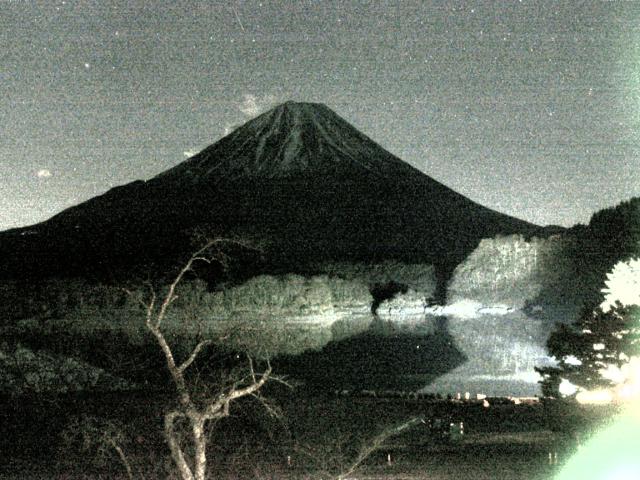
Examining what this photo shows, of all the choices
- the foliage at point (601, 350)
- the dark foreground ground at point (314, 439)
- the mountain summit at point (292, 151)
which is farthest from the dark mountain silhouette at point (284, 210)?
the foliage at point (601, 350)

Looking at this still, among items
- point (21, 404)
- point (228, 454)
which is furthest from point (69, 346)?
point (228, 454)

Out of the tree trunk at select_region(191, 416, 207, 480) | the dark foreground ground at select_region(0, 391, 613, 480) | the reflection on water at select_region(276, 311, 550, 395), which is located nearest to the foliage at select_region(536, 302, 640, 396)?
the dark foreground ground at select_region(0, 391, 613, 480)

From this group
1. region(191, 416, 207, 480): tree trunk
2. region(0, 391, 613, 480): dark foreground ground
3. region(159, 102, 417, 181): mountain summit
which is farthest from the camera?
region(159, 102, 417, 181): mountain summit

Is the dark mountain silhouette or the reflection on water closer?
the reflection on water

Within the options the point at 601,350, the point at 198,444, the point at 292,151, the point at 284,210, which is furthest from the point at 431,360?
the point at 292,151

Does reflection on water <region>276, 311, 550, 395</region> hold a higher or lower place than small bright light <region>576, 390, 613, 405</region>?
higher

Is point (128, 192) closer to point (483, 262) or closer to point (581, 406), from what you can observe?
point (483, 262)

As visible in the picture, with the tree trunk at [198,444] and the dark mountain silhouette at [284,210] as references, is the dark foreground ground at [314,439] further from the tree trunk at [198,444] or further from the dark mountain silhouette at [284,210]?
the dark mountain silhouette at [284,210]

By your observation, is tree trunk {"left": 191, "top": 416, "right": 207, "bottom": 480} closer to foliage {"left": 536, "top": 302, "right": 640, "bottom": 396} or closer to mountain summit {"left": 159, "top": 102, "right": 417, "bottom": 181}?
foliage {"left": 536, "top": 302, "right": 640, "bottom": 396}
